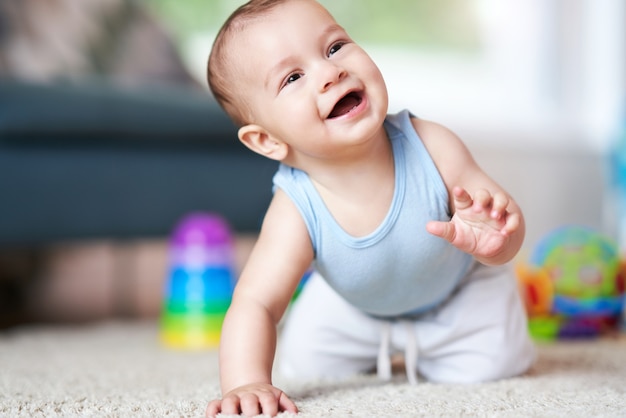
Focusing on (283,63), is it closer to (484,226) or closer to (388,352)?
(484,226)

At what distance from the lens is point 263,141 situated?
3.10 ft

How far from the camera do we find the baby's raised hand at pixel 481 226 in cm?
82

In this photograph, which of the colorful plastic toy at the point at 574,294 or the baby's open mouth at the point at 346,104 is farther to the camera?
the colorful plastic toy at the point at 574,294

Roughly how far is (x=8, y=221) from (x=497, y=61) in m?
2.11

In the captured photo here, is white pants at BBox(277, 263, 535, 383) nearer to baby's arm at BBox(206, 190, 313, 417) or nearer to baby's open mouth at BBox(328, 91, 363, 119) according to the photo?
baby's arm at BBox(206, 190, 313, 417)

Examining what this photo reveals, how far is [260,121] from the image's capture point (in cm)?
92

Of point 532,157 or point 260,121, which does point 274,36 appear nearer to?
point 260,121

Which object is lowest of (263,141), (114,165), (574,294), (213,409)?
(213,409)

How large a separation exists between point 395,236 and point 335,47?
0.23 meters

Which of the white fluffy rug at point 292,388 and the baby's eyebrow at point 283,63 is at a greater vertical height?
the baby's eyebrow at point 283,63

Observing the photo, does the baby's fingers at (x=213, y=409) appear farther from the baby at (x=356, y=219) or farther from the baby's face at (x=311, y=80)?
the baby's face at (x=311, y=80)

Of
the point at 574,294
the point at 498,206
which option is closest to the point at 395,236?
the point at 498,206

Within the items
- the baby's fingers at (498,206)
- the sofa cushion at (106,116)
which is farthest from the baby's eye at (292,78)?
the sofa cushion at (106,116)

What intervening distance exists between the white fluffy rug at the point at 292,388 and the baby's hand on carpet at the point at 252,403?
25 mm
